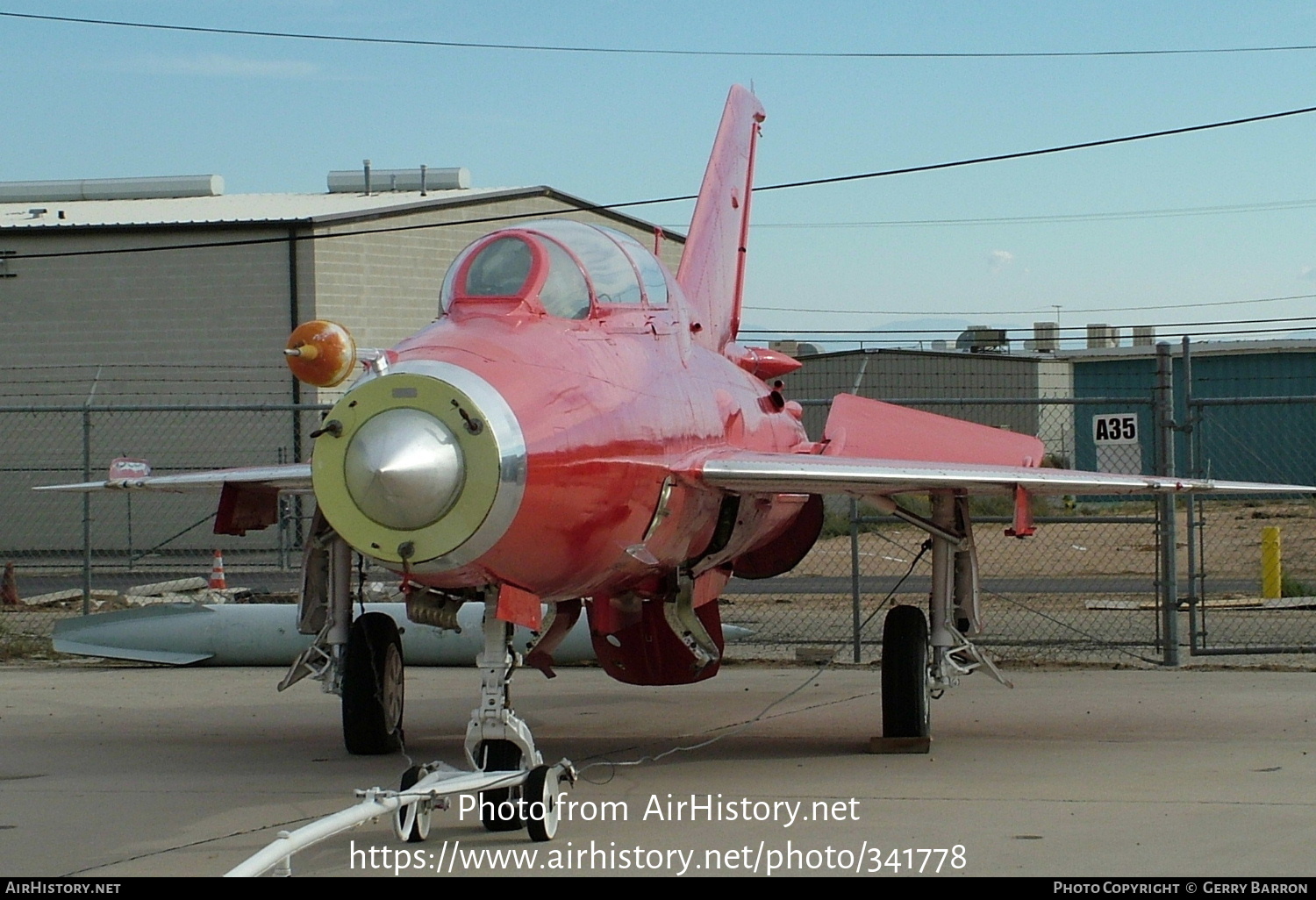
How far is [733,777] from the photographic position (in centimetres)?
847

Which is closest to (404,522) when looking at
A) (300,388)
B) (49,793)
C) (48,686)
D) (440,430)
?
(440,430)

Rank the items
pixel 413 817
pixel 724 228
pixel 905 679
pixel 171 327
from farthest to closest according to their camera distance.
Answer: pixel 171 327, pixel 724 228, pixel 905 679, pixel 413 817

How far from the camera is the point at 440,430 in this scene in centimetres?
620

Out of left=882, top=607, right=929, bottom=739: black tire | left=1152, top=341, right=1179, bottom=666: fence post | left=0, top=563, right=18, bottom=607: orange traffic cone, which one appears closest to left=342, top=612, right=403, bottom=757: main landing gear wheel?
left=882, top=607, right=929, bottom=739: black tire

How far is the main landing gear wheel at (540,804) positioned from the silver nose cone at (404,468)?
1242 millimetres

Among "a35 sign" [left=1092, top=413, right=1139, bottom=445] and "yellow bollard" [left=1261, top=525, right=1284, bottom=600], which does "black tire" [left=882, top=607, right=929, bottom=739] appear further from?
"yellow bollard" [left=1261, top=525, right=1284, bottom=600]

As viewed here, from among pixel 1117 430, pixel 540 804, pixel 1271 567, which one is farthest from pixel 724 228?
pixel 1271 567

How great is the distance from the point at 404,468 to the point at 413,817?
4.68ft

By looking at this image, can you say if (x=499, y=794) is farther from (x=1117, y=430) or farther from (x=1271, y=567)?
(x=1271, y=567)

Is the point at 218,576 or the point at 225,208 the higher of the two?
the point at 225,208

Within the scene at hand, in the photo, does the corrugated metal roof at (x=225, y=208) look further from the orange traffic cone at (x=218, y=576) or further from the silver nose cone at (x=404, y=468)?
the silver nose cone at (x=404, y=468)

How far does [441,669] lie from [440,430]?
8823 mm

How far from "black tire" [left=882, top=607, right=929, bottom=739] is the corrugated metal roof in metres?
22.3
